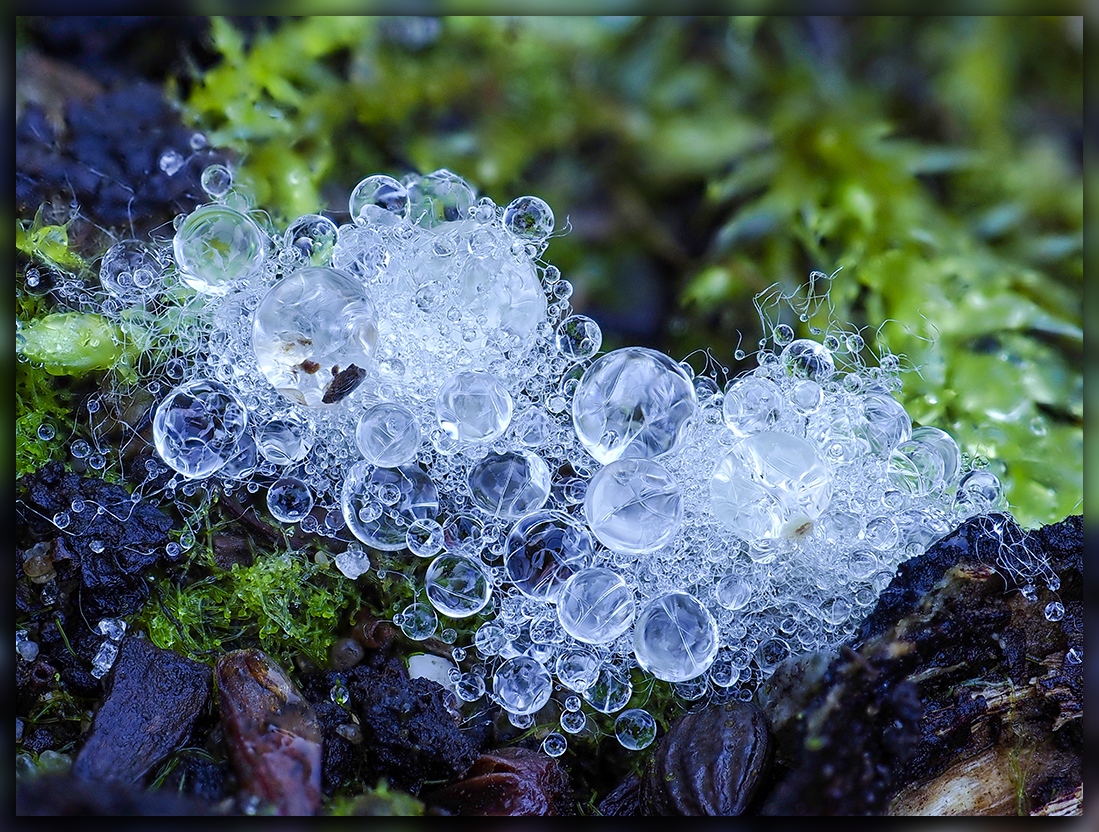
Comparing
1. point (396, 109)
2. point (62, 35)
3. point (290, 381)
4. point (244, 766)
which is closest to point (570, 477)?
point (290, 381)

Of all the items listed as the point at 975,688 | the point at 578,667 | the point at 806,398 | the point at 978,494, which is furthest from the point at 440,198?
the point at 975,688

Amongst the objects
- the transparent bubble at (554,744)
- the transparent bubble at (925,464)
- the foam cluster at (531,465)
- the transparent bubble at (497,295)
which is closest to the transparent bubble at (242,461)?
the foam cluster at (531,465)

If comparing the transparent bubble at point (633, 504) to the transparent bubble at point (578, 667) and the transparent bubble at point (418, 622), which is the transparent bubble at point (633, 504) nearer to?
the transparent bubble at point (578, 667)

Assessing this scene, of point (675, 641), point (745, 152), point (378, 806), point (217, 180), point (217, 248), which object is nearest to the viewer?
point (378, 806)

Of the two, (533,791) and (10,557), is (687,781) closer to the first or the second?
(533,791)

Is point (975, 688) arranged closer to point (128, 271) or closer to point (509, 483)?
point (509, 483)

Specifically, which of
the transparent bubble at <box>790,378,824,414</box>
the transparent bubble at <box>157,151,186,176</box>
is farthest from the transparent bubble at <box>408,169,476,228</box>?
the transparent bubble at <box>790,378,824,414</box>
